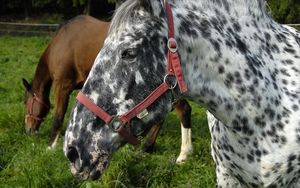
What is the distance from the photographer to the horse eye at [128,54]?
2.03 m

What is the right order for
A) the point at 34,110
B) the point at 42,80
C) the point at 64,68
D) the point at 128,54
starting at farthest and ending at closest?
the point at 42,80 → the point at 34,110 → the point at 64,68 → the point at 128,54

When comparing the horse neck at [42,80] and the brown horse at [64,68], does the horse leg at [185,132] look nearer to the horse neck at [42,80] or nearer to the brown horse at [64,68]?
the brown horse at [64,68]

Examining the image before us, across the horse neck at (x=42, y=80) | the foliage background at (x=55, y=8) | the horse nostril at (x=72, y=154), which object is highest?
the horse nostril at (x=72, y=154)

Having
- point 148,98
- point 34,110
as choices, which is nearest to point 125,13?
point 148,98

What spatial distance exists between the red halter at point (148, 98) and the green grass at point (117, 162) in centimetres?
202

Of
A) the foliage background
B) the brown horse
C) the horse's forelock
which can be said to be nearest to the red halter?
the horse's forelock

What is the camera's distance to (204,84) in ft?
7.22

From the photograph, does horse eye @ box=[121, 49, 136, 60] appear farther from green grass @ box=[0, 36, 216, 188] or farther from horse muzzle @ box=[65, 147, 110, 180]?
green grass @ box=[0, 36, 216, 188]

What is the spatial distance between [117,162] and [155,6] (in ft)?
8.25

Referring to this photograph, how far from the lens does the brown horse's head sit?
612cm

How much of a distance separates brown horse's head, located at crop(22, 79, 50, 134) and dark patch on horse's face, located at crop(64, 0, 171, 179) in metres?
4.14

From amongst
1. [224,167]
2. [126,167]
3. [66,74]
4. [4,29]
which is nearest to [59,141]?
[66,74]

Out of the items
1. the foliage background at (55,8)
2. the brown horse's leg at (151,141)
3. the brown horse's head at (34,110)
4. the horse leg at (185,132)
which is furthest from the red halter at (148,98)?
the foliage background at (55,8)

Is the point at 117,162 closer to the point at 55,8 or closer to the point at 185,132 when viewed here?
the point at 185,132
